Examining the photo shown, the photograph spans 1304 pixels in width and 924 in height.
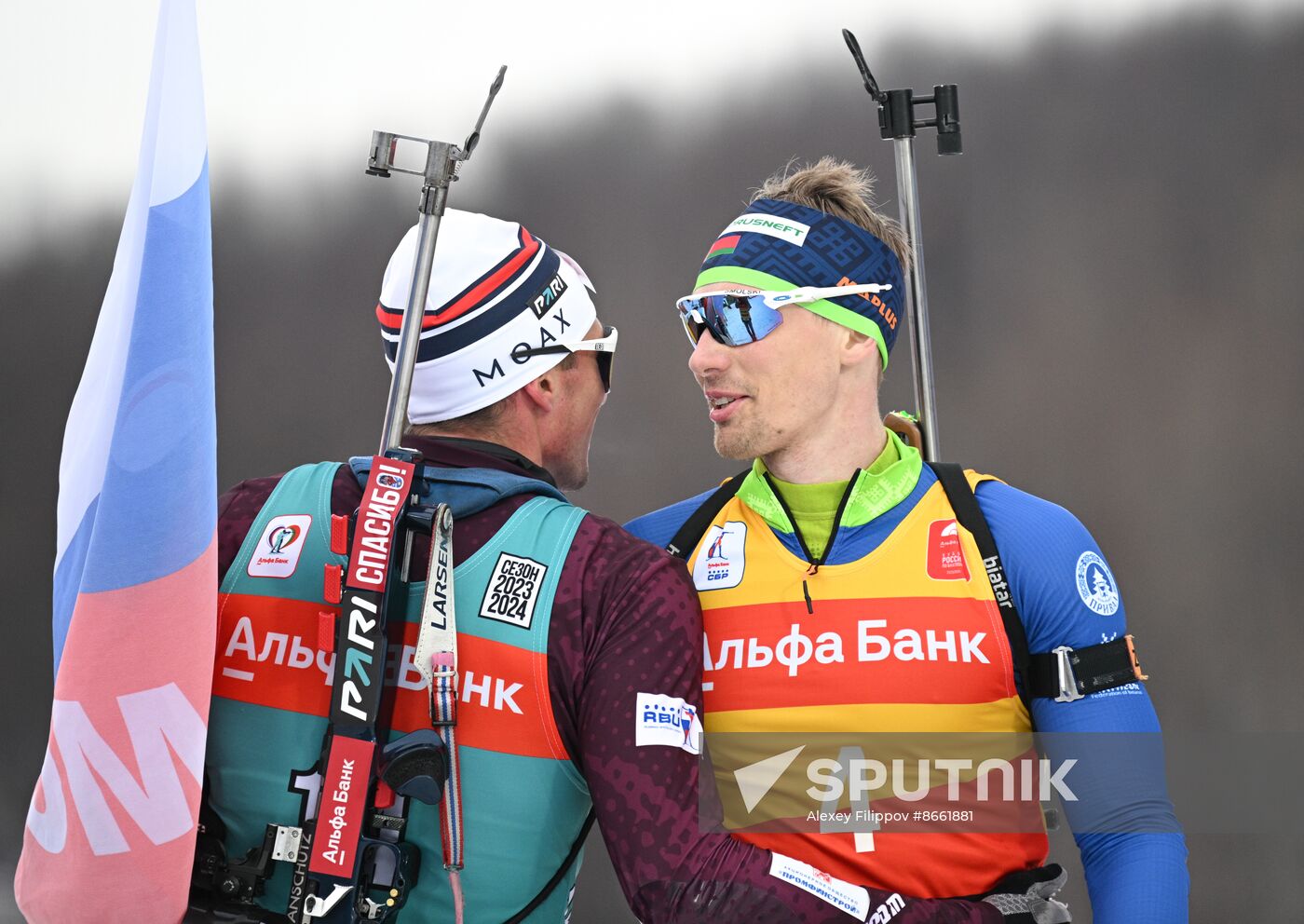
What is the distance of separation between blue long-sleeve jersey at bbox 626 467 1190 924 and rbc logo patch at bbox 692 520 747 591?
85 millimetres

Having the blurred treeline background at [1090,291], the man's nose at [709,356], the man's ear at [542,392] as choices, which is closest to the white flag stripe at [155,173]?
the man's ear at [542,392]

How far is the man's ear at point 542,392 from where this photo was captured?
181cm

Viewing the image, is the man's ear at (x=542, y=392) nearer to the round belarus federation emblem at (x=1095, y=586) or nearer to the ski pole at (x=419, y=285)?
the ski pole at (x=419, y=285)

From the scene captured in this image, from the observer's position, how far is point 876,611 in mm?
1807

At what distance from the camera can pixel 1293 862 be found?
4570mm

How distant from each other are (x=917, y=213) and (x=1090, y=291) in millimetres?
2750

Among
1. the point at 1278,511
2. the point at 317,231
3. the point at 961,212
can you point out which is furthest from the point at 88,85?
the point at 1278,511

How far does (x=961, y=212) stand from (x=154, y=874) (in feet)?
13.1

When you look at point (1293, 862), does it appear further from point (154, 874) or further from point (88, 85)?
point (88, 85)

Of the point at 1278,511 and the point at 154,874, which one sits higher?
the point at 1278,511

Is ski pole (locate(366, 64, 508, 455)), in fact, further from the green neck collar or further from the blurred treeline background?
the blurred treeline background

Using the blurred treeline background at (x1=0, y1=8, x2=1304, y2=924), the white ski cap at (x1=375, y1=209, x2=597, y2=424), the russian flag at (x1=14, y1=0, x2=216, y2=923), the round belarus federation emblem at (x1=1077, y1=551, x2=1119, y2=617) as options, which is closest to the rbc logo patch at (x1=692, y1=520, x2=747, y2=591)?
the white ski cap at (x1=375, y1=209, x2=597, y2=424)

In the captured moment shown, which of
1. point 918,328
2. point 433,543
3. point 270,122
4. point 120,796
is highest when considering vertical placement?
point 270,122

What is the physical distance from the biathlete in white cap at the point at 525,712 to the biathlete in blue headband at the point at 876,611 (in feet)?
0.56
